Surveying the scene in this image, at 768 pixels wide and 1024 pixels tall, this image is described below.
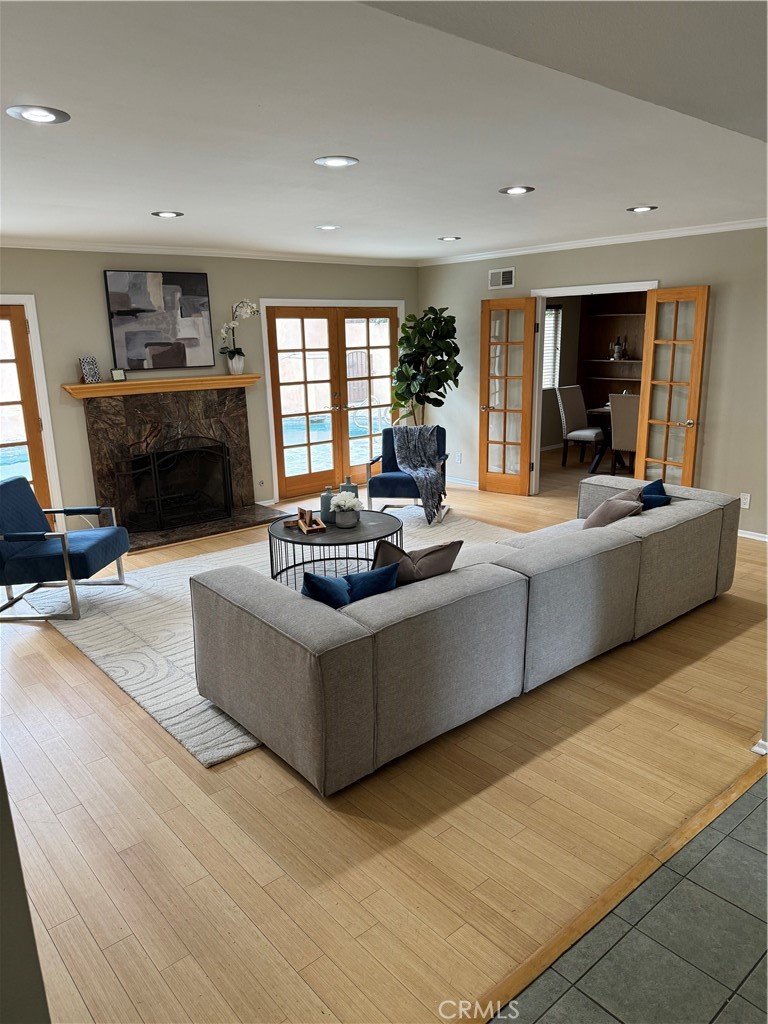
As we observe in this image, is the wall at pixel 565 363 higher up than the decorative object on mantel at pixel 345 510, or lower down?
higher up

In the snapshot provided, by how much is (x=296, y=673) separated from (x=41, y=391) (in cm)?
409

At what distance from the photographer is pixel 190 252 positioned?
19.8 ft

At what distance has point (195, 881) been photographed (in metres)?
2.18

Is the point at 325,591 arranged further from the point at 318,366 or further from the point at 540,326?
the point at 540,326

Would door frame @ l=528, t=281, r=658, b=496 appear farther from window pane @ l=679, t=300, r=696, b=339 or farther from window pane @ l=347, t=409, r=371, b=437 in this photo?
window pane @ l=347, t=409, r=371, b=437

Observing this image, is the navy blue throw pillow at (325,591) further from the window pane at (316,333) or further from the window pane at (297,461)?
the window pane at (316,333)

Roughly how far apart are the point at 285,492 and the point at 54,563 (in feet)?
10.3

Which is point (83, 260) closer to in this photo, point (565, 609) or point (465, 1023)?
point (565, 609)

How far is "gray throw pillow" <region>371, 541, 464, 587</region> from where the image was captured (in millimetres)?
2920

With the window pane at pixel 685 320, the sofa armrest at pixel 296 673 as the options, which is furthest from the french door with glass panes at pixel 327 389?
the sofa armrest at pixel 296 673

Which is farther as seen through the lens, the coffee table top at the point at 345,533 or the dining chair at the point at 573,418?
the dining chair at the point at 573,418

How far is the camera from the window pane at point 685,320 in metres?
5.66

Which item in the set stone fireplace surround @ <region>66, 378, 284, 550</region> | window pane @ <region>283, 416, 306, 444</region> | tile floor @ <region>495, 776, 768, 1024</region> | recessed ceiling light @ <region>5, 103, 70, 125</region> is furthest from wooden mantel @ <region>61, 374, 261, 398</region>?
tile floor @ <region>495, 776, 768, 1024</region>

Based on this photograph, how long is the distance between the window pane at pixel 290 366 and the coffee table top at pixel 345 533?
2.78 metres
